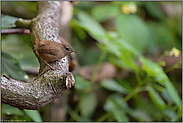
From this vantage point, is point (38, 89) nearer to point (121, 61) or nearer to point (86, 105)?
point (86, 105)

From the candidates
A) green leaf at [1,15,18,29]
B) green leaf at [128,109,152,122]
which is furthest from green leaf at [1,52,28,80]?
A: green leaf at [128,109,152,122]

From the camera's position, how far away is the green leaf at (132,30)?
2.53m

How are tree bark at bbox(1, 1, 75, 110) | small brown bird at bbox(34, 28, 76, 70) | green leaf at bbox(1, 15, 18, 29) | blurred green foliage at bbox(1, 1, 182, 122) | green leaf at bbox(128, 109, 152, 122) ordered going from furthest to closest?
1. green leaf at bbox(128, 109, 152, 122)
2. blurred green foliage at bbox(1, 1, 182, 122)
3. green leaf at bbox(1, 15, 18, 29)
4. small brown bird at bbox(34, 28, 76, 70)
5. tree bark at bbox(1, 1, 75, 110)

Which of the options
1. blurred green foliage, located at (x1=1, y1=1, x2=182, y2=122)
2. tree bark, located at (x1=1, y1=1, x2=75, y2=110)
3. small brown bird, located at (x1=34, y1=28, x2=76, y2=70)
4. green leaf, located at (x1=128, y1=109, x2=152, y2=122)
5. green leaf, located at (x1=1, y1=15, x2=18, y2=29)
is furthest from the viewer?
green leaf, located at (x1=128, y1=109, x2=152, y2=122)

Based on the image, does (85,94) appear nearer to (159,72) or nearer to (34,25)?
(159,72)

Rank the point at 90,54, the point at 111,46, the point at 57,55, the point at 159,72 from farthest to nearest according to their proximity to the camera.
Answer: the point at 90,54 → the point at 111,46 → the point at 159,72 → the point at 57,55

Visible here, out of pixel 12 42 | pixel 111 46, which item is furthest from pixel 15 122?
pixel 111 46

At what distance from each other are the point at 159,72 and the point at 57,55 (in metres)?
0.92

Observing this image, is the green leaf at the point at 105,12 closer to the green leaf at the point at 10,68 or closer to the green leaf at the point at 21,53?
the green leaf at the point at 21,53

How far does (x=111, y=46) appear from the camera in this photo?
1.80 meters

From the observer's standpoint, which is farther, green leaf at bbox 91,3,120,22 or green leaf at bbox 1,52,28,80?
green leaf at bbox 91,3,120,22

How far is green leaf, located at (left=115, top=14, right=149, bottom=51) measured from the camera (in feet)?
8.30

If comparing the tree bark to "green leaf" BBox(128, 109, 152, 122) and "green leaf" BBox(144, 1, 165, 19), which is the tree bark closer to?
"green leaf" BBox(128, 109, 152, 122)

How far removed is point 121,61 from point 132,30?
24.0 inches
